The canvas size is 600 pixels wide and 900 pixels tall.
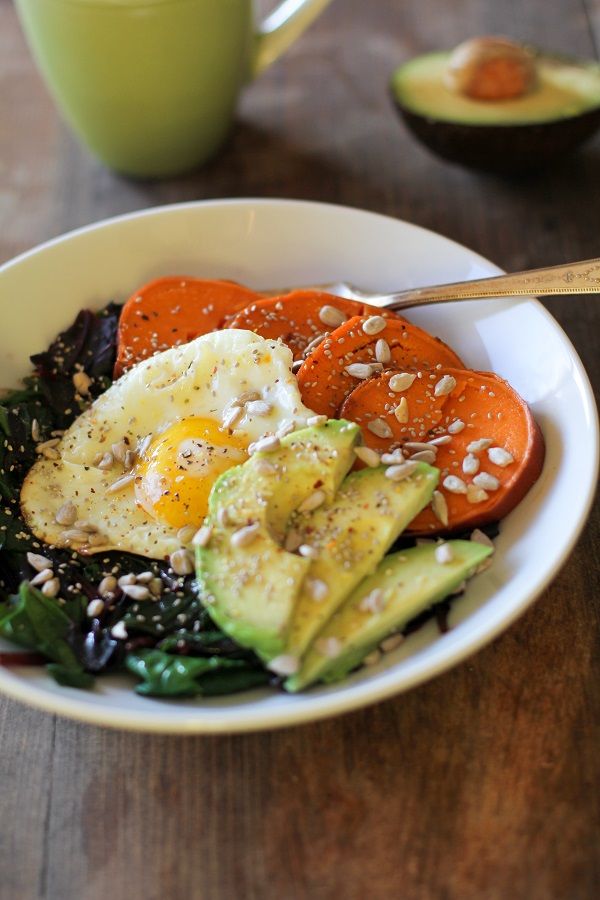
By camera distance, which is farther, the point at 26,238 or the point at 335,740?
the point at 26,238

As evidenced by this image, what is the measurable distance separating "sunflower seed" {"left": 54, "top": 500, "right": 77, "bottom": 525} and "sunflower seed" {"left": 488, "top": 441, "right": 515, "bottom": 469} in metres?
1.02

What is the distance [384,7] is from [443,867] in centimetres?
399

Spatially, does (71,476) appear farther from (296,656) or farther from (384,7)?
(384,7)

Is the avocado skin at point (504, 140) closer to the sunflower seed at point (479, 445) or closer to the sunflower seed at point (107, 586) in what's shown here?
the sunflower seed at point (479, 445)

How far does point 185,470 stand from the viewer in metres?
2.21

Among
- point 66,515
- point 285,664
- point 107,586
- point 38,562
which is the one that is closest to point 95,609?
point 107,586

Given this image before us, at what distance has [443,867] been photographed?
1763 mm

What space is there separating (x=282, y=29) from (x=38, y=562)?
235cm

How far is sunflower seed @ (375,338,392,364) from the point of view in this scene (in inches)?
92.5

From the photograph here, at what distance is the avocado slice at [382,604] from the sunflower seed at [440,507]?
0.38 feet

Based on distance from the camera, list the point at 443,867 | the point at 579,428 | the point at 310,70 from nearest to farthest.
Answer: the point at 443,867 → the point at 579,428 → the point at 310,70

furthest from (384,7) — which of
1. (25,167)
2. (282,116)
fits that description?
(25,167)

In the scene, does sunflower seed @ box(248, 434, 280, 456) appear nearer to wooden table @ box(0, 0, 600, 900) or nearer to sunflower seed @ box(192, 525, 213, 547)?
sunflower seed @ box(192, 525, 213, 547)

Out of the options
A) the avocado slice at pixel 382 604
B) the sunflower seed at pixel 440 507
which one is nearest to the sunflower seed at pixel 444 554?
the avocado slice at pixel 382 604
